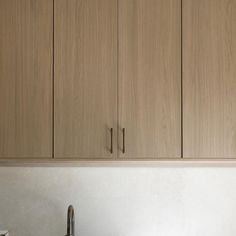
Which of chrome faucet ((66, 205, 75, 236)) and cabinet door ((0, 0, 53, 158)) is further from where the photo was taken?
chrome faucet ((66, 205, 75, 236))

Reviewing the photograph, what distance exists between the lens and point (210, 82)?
1.53 meters

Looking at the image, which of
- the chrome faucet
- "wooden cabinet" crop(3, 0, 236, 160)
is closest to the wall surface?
the chrome faucet

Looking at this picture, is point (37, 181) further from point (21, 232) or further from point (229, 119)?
point (229, 119)

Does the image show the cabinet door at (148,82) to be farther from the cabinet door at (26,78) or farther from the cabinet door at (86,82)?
the cabinet door at (26,78)

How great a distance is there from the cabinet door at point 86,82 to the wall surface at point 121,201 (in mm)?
399

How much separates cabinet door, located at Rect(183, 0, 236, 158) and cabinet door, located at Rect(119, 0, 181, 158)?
0.05 metres

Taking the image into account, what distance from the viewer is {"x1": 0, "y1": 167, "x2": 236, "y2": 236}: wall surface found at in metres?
1.86

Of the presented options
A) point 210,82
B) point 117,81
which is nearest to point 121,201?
point 117,81

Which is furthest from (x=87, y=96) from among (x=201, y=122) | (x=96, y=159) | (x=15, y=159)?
(x=201, y=122)

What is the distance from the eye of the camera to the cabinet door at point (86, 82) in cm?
152

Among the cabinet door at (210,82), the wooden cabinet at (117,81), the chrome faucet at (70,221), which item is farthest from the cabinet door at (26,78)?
the cabinet door at (210,82)

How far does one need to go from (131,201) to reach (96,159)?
0.49m

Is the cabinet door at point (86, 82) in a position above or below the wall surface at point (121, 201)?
above

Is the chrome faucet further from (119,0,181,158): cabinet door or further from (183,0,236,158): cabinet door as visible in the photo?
(183,0,236,158): cabinet door
